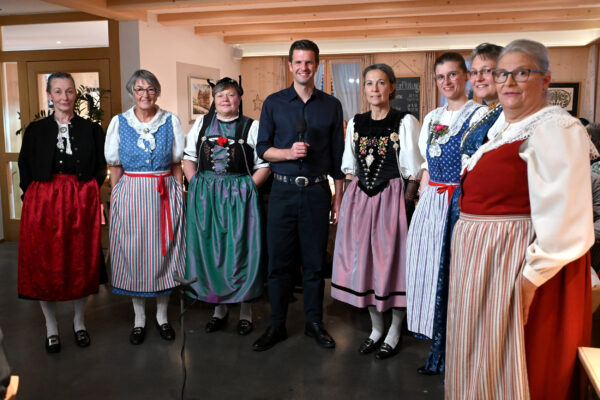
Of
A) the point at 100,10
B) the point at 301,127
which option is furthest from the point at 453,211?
A: the point at 100,10

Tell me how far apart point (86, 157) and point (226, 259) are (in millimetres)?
1035

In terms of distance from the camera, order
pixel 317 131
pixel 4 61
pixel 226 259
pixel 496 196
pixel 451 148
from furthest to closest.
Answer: pixel 4 61
pixel 226 259
pixel 317 131
pixel 451 148
pixel 496 196

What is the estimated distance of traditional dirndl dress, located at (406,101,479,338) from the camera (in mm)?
2605

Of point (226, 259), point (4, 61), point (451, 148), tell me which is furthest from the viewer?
point (4, 61)

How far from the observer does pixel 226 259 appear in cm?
329

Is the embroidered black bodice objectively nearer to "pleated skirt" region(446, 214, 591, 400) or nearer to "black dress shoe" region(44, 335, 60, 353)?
"pleated skirt" region(446, 214, 591, 400)

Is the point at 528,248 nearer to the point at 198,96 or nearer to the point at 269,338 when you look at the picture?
the point at 269,338

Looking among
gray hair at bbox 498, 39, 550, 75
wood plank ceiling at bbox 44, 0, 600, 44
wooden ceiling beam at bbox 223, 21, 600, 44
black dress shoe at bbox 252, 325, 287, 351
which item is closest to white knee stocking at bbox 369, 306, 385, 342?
black dress shoe at bbox 252, 325, 287, 351

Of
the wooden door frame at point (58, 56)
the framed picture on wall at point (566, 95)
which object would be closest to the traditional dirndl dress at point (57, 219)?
the wooden door frame at point (58, 56)

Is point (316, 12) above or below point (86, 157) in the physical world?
above

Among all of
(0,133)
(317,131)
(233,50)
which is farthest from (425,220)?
(233,50)

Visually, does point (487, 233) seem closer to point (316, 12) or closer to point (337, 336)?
point (337, 336)

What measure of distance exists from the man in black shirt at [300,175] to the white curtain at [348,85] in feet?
20.2

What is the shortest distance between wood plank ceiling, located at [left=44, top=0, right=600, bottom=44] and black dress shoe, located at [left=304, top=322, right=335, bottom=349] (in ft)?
10.7
